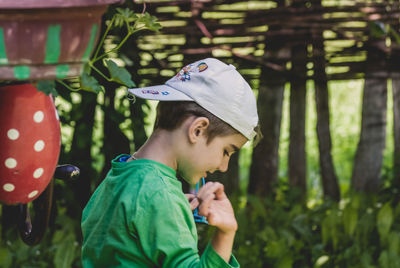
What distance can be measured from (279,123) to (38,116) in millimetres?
2782

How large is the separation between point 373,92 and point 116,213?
9.88 ft

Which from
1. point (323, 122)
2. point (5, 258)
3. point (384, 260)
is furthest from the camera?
point (323, 122)

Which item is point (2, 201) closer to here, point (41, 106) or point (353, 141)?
point (41, 106)

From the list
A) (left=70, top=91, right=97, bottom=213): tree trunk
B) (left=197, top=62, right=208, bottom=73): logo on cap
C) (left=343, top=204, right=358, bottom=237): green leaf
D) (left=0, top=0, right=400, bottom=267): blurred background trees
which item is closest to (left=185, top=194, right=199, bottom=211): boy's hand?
(left=197, top=62, right=208, bottom=73): logo on cap

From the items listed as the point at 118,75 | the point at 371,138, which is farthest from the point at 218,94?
the point at 371,138

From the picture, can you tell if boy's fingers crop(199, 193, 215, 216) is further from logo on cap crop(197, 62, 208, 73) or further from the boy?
logo on cap crop(197, 62, 208, 73)

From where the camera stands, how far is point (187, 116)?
1.73 metres

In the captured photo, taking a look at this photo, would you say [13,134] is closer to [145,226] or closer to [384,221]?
[145,226]

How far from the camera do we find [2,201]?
1555 mm

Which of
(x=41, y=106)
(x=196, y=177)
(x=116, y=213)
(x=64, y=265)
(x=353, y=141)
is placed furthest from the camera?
(x=353, y=141)

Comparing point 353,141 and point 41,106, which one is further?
point 353,141

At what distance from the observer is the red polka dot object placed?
1468 mm

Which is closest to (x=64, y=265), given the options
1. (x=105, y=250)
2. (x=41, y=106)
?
(x=105, y=250)

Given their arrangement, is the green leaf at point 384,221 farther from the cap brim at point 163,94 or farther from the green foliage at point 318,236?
the cap brim at point 163,94
